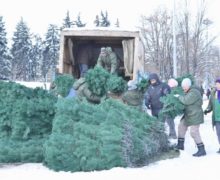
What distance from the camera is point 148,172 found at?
24.3ft

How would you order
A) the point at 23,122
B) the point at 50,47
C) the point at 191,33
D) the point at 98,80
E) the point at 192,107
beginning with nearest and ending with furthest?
the point at 23,122, the point at 192,107, the point at 98,80, the point at 191,33, the point at 50,47

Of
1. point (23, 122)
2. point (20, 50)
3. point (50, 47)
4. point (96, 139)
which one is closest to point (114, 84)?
point (96, 139)

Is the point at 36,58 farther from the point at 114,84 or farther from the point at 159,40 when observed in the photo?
the point at 114,84

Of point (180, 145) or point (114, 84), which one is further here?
point (180, 145)

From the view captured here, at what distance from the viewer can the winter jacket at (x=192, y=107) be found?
8.99 meters

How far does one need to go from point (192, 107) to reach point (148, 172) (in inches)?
85.0

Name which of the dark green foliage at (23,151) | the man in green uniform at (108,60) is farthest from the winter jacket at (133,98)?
the man in green uniform at (108,60)

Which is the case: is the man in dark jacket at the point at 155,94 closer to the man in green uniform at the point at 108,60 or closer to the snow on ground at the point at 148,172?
the man in green uniform at the point at 108,60

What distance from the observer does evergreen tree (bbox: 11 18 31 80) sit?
6807 cm

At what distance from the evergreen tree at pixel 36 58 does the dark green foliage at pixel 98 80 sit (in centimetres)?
6151

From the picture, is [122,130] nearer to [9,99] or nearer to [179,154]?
[179,154]

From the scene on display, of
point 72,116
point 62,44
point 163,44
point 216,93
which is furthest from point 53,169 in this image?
point 163,44

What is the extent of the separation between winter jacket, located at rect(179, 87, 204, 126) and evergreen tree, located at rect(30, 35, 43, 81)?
62.2 metres

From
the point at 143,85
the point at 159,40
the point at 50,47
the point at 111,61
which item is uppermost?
the point at 50,47
